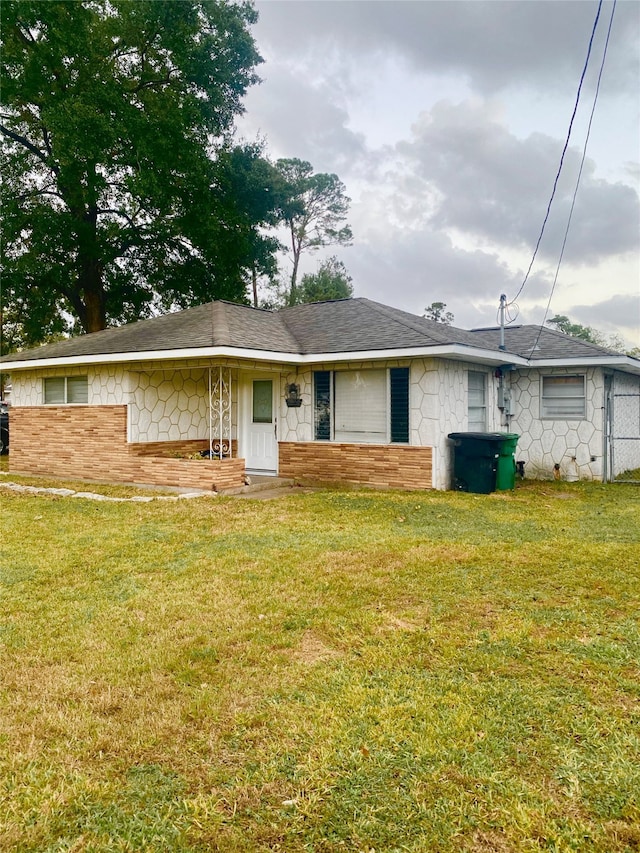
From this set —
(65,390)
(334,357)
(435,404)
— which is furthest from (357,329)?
(65,390)

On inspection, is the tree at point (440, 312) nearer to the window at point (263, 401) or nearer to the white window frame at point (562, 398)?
the white window frame at point (562, 398)

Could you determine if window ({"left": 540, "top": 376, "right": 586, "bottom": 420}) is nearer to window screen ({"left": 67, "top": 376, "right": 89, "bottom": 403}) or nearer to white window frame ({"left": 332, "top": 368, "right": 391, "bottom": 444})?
white window frame ({"left": 332, "top": 368, "right": 391, "bottom": 444})

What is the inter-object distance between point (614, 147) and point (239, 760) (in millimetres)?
12148

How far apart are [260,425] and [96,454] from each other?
3447 millimetres

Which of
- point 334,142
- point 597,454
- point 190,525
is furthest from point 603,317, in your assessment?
point 190,525

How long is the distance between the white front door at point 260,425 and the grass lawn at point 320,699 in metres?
6.30

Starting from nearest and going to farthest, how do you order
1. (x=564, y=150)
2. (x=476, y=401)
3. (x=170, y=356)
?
(x=564, y=150) → (x=170, y=356) → (x=476, y=401)

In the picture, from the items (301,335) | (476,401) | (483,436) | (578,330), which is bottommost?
(483,436)

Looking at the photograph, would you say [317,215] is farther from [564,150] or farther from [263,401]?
[564,150]

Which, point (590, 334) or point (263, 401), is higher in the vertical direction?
point (590, 334)

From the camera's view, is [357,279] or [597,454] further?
[357,279]

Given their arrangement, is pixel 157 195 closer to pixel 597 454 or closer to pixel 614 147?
pixel 614 147

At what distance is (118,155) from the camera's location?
754 inches

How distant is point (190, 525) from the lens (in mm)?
7371
